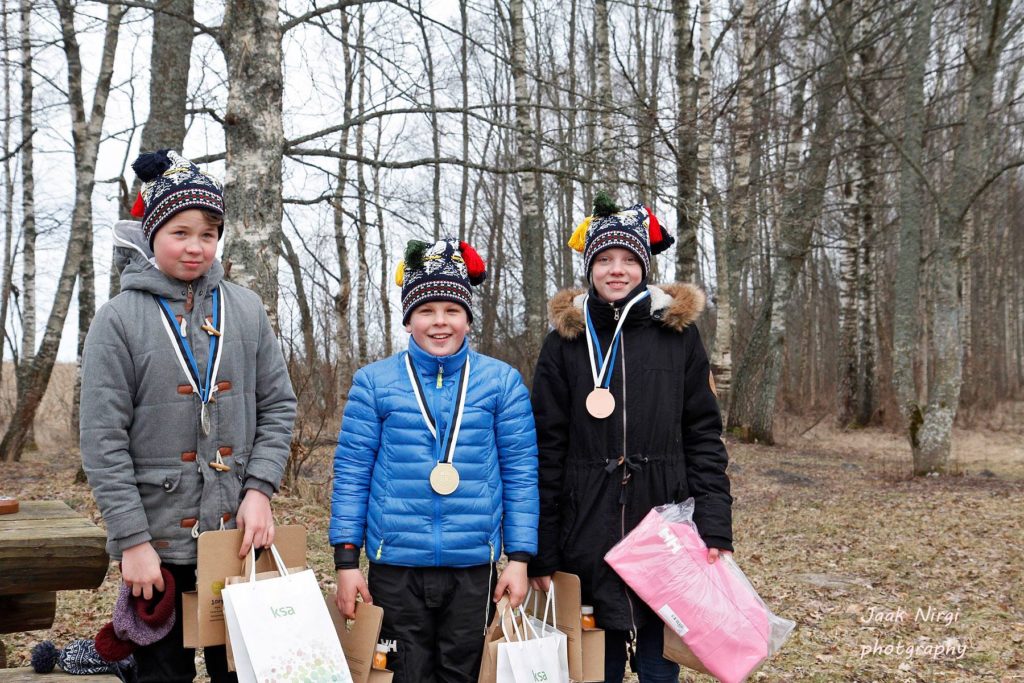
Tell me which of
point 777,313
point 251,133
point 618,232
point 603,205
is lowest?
point 618,232

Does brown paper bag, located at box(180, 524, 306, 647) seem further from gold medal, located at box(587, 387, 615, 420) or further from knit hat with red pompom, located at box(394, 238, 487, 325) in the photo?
gold medal, located at box(587, 387, 615, 420)

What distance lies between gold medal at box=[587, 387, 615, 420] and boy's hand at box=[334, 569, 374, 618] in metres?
0.99

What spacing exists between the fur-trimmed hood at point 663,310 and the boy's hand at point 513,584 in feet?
2.85

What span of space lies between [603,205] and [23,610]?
2.69 metres

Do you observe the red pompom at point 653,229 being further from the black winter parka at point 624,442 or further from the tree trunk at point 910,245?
the tree trunk at point 910,245

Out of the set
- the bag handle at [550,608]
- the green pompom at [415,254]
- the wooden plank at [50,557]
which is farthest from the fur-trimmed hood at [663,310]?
the wooden plank at [50,557]

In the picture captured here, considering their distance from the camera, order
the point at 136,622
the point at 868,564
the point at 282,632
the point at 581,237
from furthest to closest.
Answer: the point at 868,564 → the point at 581,237 → the point at 136,622 → the point at 282,632

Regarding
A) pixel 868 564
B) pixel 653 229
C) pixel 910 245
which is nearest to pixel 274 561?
pixel 653 229

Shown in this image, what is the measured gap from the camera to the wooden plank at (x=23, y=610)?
3.15 metres

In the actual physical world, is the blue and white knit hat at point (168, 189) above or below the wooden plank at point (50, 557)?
above

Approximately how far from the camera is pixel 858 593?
6.07 m

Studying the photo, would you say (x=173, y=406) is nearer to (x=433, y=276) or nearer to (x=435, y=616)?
(x=433, y=276)

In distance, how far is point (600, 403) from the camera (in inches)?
120

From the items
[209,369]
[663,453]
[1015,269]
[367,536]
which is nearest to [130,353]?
[209,369]
